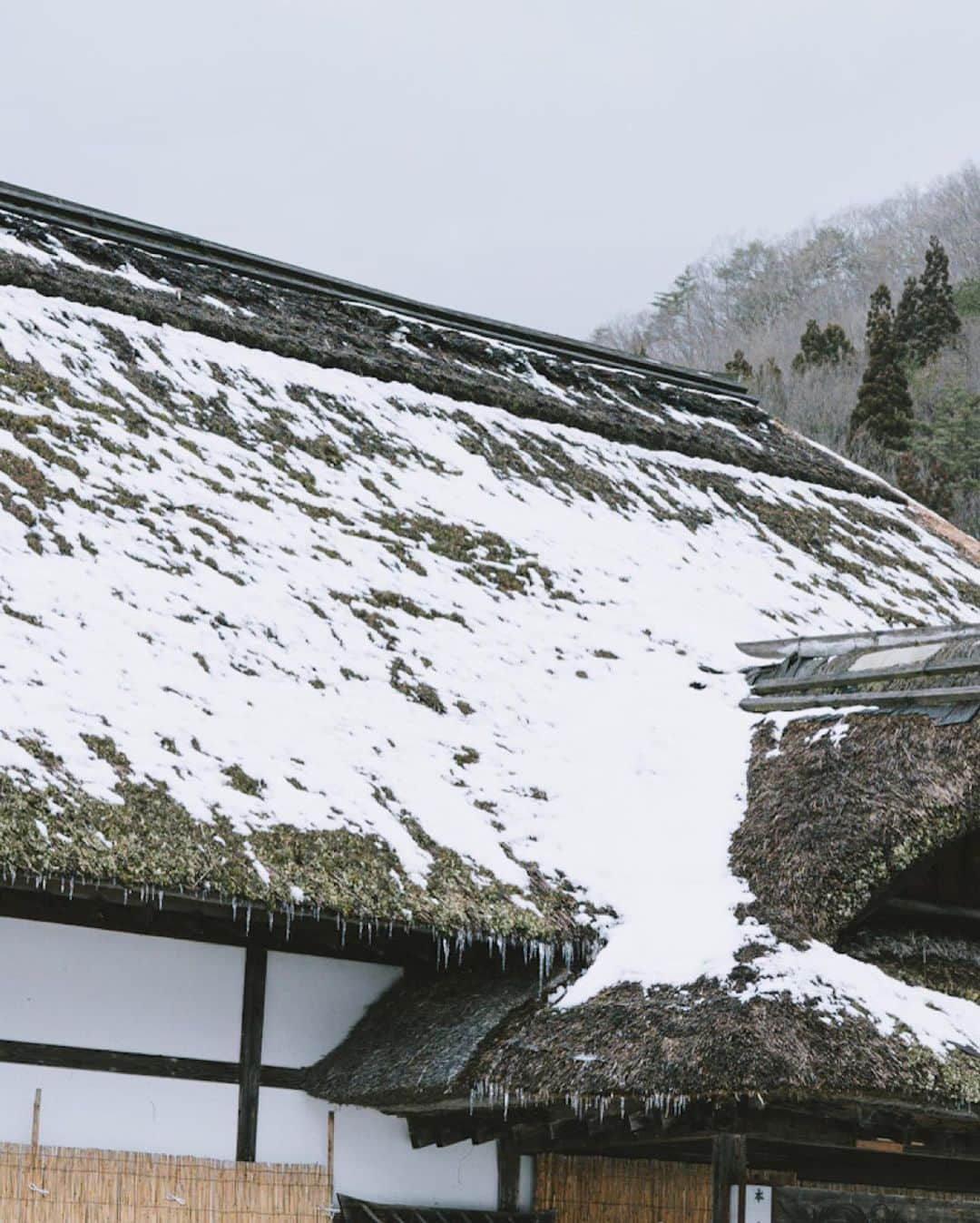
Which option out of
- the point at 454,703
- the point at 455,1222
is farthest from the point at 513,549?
the point at 455,1222

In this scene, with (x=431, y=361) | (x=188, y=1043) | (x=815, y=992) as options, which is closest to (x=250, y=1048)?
(x=188, y=1043)

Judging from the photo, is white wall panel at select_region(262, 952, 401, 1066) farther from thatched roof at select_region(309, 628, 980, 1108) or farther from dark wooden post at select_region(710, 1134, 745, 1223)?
dark wooden post at select_region(710, 1134, 745, 1223)

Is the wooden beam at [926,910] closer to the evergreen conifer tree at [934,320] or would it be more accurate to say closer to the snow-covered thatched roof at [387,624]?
the snow-covered thatched roof at [387,624]

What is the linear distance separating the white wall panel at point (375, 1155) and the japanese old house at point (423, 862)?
1cm

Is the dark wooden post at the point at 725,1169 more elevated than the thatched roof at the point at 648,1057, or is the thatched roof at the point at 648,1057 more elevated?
the thatched roof at the point at 648,1057

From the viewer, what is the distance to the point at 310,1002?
5.94 meters

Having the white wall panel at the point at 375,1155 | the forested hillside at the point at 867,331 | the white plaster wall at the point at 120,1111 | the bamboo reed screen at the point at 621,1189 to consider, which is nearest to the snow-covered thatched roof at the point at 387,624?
the white wall panel at the point at 375,1155

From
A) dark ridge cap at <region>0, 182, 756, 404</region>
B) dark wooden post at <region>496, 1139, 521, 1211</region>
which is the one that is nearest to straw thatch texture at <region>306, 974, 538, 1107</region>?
dark wooden post at <region>496, 1139, 521, 1211</region>

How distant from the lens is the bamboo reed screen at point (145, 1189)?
508cm

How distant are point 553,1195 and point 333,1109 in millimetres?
1030

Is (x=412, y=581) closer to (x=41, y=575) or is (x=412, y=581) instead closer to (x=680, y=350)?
(x=41, y=575)

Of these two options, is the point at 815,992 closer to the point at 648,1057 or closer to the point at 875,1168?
the point at 648,1057

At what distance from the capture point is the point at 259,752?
217 inches

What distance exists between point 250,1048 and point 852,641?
10.3 feet
